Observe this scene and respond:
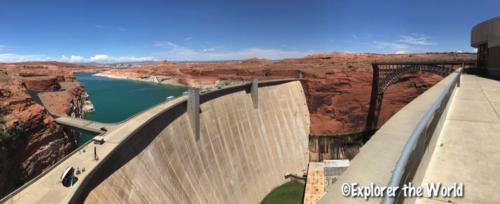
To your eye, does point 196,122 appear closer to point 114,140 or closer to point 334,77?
point 114,140

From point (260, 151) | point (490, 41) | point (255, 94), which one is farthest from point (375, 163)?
point (255, 94)

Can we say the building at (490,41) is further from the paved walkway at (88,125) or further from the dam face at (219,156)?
the paved walkway at (88,125)

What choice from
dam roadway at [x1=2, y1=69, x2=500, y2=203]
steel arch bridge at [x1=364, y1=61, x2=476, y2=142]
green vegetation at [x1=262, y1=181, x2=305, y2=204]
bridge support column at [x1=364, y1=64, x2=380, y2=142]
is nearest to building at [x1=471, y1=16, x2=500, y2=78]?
dam roadway at [x1=2, y1=69, x2=500, y2=203]

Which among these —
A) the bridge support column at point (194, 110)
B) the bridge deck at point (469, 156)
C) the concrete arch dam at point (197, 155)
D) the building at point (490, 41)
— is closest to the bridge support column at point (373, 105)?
the concrete arch dam at point (197, 155)

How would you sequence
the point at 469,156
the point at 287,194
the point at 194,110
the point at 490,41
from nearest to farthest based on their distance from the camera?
the point at 469,156, the point at 194,110, the point at 490,41, the point at 287,194

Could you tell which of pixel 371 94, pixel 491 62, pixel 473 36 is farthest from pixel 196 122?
pixel 371 94

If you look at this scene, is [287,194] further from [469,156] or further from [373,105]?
[469,156]

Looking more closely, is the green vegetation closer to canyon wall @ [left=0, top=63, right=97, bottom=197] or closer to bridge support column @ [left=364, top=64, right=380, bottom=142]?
bridge support column @ [left=364, top=64, right=380, bottom=142]
